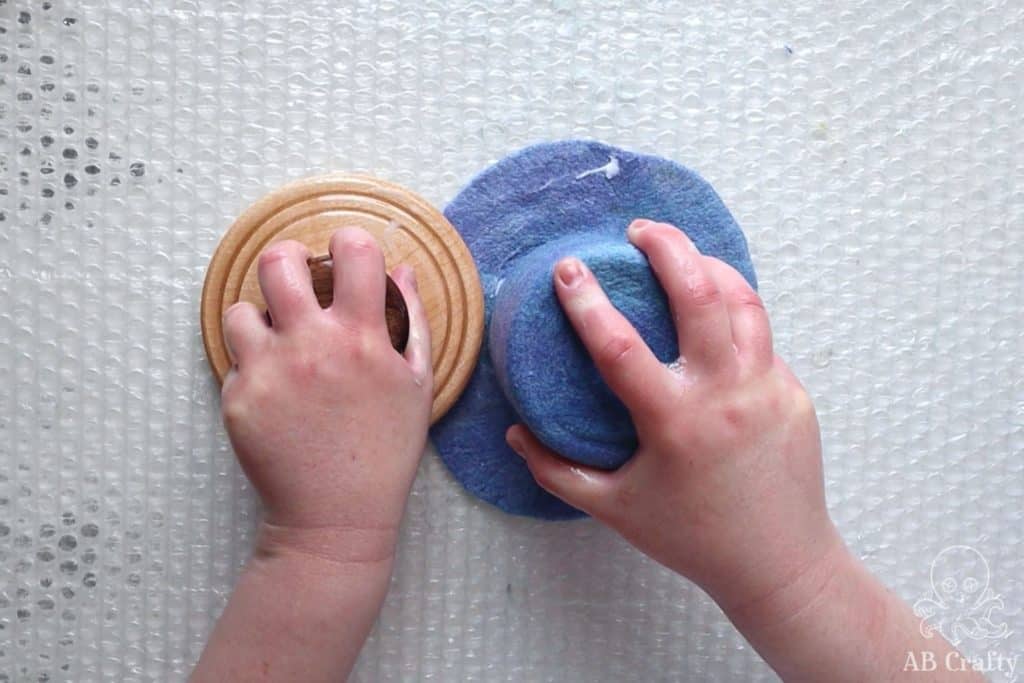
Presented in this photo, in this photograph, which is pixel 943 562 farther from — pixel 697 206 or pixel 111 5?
pixel 111 5

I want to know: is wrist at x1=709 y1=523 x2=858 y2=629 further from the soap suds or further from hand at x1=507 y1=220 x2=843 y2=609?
the soap suds

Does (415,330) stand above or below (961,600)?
above

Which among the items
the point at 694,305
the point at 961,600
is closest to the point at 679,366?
the point at 694,305

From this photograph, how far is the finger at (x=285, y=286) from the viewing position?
0.45m

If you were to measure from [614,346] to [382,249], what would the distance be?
0.52 feet

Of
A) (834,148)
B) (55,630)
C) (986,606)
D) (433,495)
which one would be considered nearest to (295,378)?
(433,495)

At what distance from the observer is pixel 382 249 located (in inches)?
19.9

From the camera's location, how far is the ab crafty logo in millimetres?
582

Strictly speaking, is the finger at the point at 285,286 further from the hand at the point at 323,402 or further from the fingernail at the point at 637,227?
the fingernail at the point at 637,227

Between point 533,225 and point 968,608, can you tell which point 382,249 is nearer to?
point 533,225

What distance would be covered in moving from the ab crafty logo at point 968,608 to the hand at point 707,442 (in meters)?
0.16

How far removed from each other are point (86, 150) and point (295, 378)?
8.3 inches

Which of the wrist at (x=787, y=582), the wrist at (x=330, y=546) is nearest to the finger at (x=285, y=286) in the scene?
the wrist at (x=330, y=546)

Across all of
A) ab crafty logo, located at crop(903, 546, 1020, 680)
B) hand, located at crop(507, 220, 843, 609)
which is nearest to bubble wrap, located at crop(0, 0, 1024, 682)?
ab crafty logo, located at crop(903, 546, 1020, 680)
